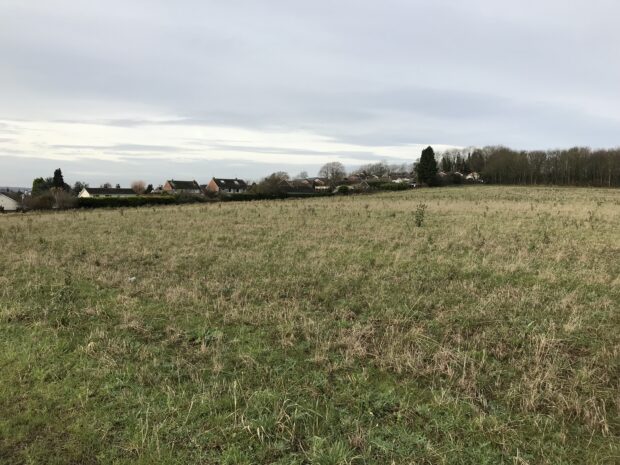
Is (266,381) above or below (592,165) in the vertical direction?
below

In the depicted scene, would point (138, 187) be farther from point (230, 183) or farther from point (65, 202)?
point (65, 202)

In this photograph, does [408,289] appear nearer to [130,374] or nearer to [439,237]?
[130,374]

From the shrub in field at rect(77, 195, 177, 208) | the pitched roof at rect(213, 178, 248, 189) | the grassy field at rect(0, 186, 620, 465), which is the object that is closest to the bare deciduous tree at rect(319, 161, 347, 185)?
the pitched roof at rect(213, 178, 248, 189)

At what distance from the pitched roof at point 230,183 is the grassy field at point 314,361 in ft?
350

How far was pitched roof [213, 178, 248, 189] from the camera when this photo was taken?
11575cm

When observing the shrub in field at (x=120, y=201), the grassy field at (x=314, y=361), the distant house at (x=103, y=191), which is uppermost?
the distant house at (x=103, y=191)

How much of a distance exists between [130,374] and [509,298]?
685cm

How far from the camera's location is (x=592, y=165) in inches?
3423

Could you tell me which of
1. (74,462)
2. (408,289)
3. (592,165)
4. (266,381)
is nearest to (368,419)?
(266,381)

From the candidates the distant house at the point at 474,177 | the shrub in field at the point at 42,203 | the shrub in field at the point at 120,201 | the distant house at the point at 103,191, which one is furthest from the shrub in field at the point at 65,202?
the distant house at the point at 474,177

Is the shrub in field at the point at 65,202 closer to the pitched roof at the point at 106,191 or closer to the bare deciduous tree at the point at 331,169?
the pitched roof at the point at 106,191

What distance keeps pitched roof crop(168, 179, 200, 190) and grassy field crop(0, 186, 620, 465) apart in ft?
360

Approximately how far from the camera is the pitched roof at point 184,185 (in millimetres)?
116113

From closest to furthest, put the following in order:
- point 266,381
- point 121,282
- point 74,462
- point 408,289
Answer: point 74,462
point 266,381
point 408,289
point 121,282
